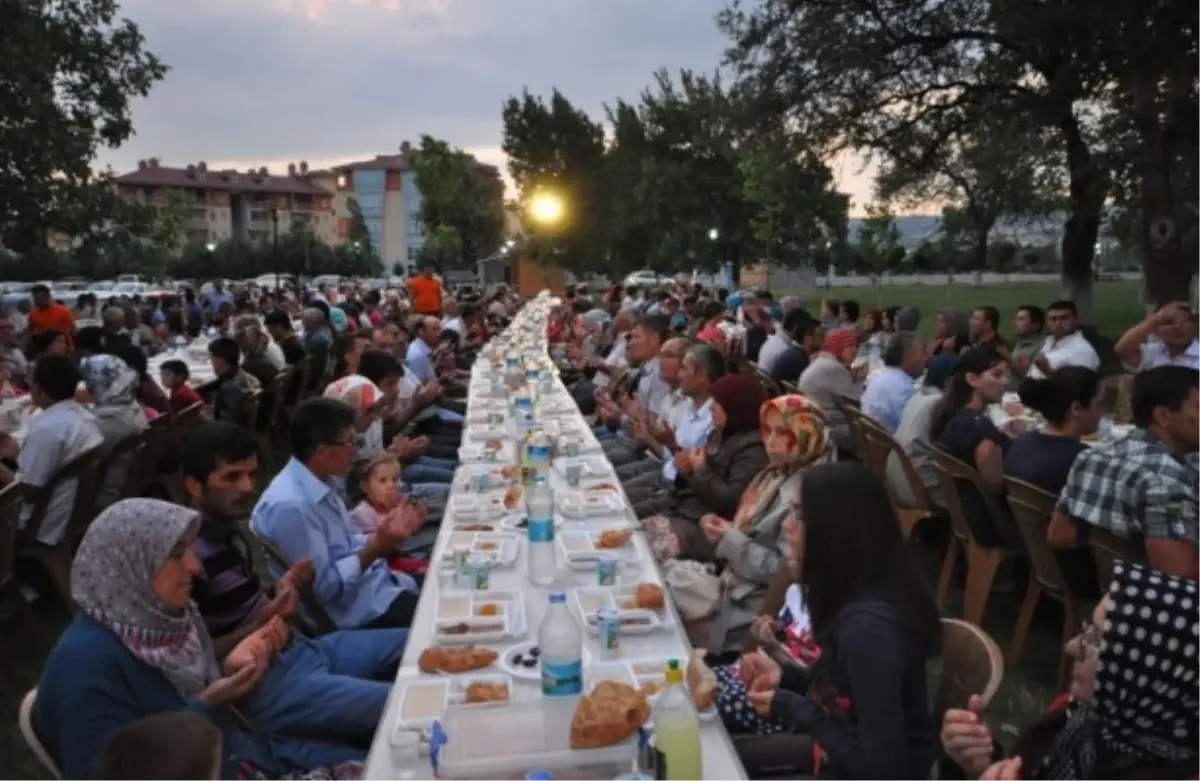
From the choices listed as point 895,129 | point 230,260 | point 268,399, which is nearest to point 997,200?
point 895,129

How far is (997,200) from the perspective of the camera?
21.8 m

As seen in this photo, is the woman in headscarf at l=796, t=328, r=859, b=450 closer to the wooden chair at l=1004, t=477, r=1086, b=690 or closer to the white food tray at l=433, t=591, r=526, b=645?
the wooden chair at l=1004, t=477, r=1086, b=690

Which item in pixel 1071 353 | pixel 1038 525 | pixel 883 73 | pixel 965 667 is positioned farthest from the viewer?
pixel 883 73

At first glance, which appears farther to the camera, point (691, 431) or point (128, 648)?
point (691, 431)

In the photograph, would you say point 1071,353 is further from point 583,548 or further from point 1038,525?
point 583,548

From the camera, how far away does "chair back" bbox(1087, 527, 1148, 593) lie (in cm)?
354

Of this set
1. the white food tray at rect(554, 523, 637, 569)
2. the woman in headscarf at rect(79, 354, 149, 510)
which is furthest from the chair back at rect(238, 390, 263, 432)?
the white food tray at rect(554, 523, 637, 569)

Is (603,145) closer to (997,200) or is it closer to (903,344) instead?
(997,200)

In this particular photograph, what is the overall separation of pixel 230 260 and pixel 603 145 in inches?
999

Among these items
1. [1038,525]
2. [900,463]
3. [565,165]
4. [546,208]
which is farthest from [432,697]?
[565,165]

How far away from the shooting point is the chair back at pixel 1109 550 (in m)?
3.54

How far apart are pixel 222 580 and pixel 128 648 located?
729mm

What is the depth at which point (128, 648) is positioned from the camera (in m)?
2.31

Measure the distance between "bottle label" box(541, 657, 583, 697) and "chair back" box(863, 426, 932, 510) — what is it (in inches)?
131
